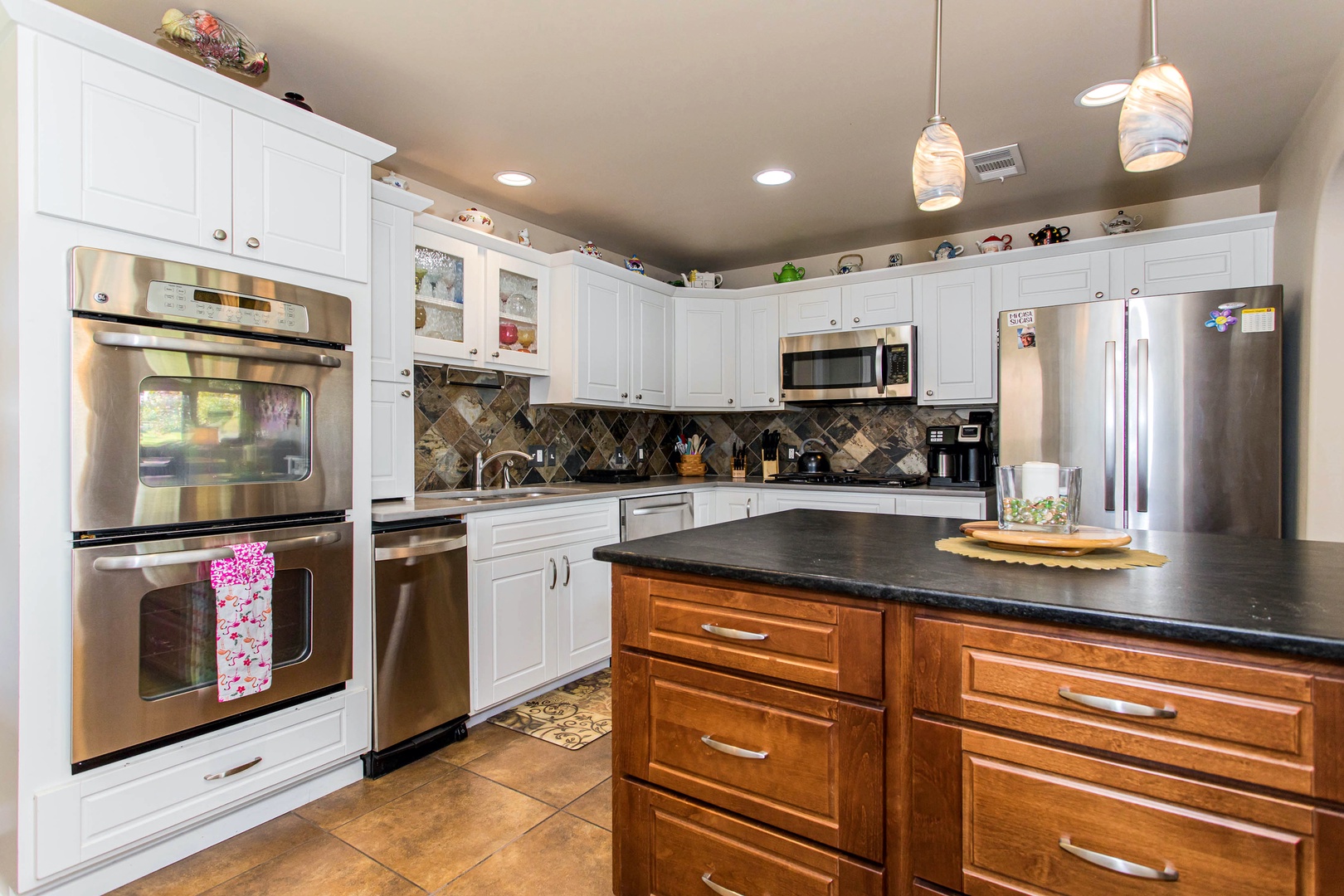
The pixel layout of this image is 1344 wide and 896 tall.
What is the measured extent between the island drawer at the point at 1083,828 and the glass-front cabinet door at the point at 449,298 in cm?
264

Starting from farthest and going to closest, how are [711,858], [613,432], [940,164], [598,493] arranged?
[613,432]
[598,493]
[940,164]
[711,858]

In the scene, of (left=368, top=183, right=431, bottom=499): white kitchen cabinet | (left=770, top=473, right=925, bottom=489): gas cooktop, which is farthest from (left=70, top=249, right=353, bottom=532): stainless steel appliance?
(left=770, top=473, right=925, bottom=489): gas cooktop

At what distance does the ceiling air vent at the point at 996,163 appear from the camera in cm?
301

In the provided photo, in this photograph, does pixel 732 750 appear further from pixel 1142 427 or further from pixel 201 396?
pixel 1142 427

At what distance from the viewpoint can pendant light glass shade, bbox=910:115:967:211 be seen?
5.08 feet

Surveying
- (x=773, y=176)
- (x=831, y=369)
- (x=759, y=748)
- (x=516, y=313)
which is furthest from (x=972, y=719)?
(x=831, y=369)

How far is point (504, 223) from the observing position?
383 centimetres

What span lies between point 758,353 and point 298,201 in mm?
2978

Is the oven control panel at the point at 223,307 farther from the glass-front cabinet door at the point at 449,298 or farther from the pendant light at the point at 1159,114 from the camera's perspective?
the pendant light at the point at 1159,114

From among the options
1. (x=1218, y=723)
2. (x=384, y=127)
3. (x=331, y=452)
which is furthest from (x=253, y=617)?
(x=1218, y=723)

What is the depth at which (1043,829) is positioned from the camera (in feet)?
3.43

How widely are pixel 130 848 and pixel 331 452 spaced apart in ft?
3.93

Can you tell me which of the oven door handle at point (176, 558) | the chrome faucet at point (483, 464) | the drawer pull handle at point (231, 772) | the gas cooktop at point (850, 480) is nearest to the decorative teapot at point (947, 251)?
the gas cooktop at point (850, 480)

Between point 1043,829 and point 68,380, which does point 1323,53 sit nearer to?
point 1043,829
